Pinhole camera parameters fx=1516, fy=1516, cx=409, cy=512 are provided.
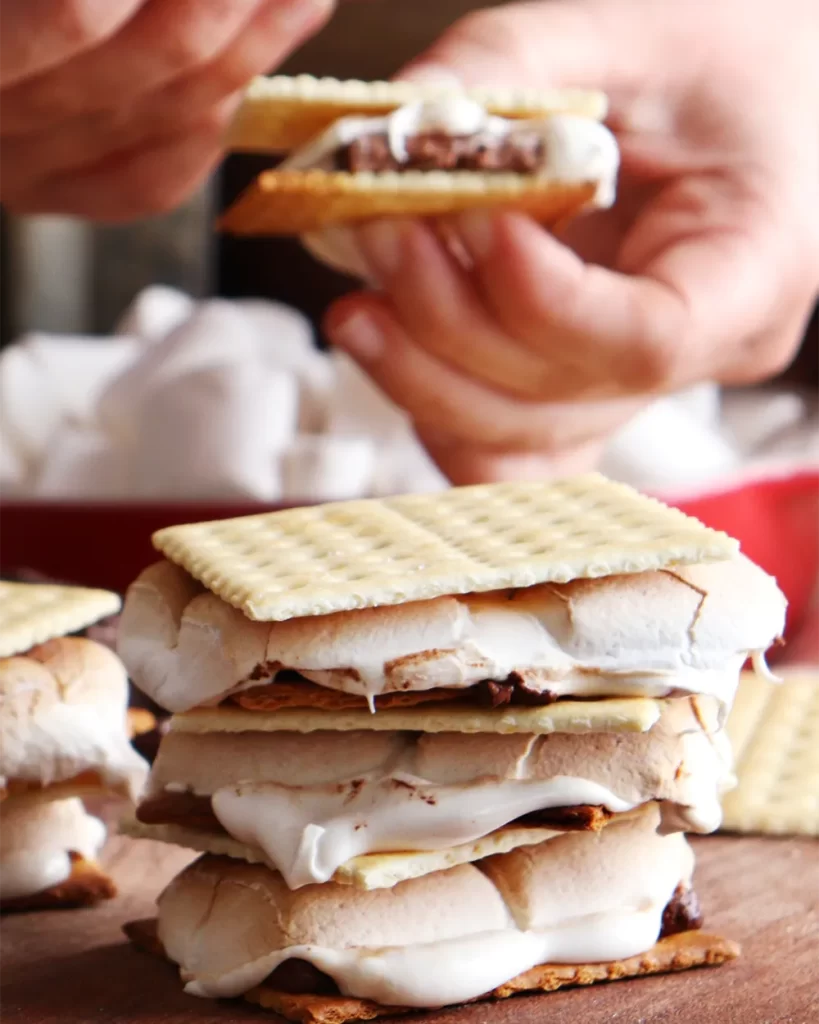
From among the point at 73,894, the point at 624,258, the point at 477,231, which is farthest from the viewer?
the point at 624,258

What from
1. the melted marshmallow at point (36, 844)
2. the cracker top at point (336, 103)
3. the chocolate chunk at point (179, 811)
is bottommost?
the melted marshmallow at point (36, 844)

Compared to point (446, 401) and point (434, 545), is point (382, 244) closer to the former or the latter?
point (446, 401)

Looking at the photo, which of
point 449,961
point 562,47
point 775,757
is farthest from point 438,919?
point 562,47

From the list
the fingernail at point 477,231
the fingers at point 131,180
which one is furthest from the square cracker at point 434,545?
the fingers at point 131,180

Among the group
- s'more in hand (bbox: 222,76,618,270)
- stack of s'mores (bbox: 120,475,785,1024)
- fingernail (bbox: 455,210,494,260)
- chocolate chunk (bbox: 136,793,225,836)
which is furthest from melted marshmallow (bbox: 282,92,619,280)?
chocolate chunk (bbox: 136,793,225,836)

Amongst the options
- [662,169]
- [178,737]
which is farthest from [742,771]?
[662,169]

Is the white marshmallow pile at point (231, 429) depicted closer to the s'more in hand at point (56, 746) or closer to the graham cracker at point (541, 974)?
the s'more in hand at point (56, 746)
